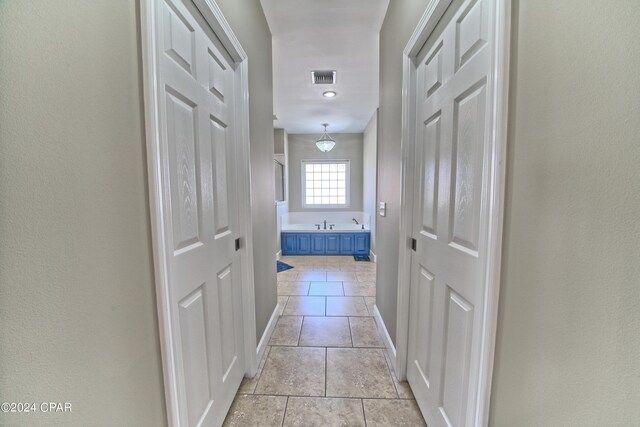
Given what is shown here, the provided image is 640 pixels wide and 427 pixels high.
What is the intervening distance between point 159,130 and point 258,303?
1510 mm

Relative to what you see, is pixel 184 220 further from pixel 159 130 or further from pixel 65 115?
pixel 65 115

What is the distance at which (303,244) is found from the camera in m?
5.39

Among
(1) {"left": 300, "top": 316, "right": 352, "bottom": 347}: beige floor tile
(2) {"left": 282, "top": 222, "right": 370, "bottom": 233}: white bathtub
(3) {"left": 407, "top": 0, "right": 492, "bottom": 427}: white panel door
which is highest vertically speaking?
(3) {"left": 407, "top": 0, "right": 492, "bottom": 427}: white panel door

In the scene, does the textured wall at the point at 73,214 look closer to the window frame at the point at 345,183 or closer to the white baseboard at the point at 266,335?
the white baseboard at the point at 266,335

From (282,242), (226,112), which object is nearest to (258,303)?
(226,112)

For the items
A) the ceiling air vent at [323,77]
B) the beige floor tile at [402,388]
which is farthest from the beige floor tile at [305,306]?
the ceiling air vent at [323,77]

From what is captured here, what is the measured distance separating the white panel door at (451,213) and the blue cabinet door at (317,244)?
384 cm

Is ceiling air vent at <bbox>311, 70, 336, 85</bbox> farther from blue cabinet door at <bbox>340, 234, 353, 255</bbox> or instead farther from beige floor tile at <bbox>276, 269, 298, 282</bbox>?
blue cabinet door at <bbox>340, 234, 353, 255</bbox>

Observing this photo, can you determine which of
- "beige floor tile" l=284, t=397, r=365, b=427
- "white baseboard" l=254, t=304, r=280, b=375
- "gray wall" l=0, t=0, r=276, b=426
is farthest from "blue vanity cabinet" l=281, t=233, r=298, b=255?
"gray wall" l=0, t=0, r=276, b=426

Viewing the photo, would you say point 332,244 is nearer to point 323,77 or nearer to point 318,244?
point 318,244

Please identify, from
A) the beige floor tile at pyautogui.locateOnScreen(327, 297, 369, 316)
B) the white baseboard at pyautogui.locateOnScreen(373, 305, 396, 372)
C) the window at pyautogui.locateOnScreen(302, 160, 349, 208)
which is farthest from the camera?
the window at pyautogui.locateOnScreen(302, 160, 349, 208)

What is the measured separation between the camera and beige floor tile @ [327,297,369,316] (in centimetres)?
265

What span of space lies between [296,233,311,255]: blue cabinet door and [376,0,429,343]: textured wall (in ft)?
10.2

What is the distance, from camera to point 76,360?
0.57 meters
